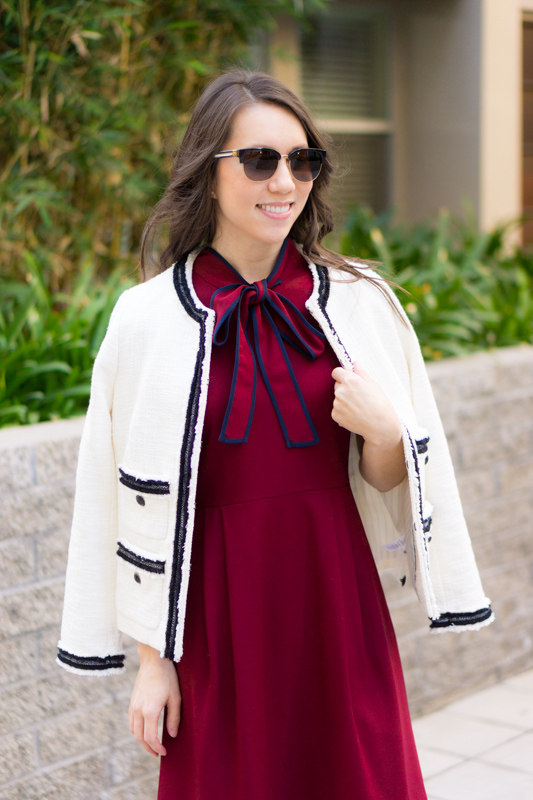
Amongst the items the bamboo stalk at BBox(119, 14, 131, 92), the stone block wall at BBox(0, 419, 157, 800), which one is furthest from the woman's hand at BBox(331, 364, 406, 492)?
the bamboo stalk at BBox(119, 14, 131, 92)

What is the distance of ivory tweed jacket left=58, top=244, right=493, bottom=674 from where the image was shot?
6.38ft

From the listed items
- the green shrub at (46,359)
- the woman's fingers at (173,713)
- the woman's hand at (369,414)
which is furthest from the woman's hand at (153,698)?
the green shrub at (46,359)

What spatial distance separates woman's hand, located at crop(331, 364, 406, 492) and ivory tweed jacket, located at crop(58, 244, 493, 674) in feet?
0.15

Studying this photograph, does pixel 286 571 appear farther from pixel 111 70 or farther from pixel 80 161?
pixel 111 70

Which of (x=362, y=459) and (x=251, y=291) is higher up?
(x=251, y=291)

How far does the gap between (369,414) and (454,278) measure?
3310mm

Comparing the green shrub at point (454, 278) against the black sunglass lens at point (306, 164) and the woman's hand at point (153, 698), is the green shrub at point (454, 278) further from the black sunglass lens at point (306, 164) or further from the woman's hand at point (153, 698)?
the woman's hand at point (153, 698)

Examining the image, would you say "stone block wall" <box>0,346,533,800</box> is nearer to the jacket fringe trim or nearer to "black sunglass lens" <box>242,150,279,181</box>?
the jacket fringe trim

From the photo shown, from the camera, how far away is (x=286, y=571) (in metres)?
1.99

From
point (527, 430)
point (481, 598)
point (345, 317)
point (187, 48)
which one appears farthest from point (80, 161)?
point (481, 598)

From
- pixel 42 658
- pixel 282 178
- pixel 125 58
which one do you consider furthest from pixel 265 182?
pixel 125 58

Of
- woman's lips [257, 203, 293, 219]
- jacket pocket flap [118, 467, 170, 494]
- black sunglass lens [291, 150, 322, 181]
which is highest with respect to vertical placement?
black sunglass lens [291, 150, 322, 181]

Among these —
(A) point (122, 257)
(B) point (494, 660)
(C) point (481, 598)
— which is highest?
(A) point (122, 257)

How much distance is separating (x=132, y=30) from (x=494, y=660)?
335 centimetres
